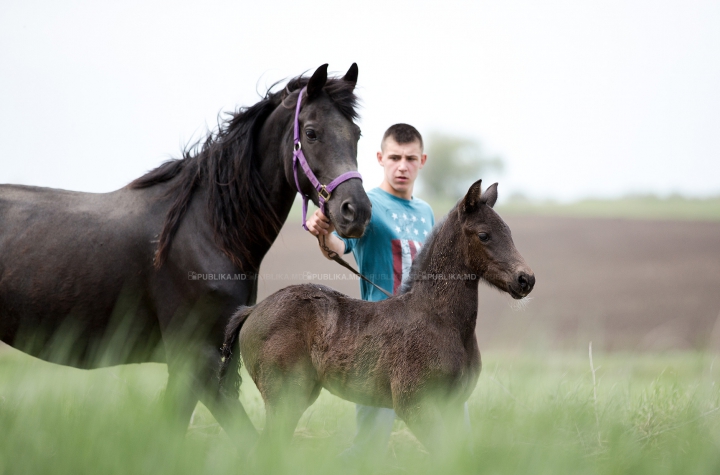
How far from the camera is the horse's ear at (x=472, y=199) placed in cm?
262

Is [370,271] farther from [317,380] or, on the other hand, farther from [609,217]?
[609,217]

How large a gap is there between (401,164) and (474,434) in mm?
1811

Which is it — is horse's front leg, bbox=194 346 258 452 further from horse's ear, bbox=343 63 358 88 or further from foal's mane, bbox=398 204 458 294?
horse's ear, bbox=343 63 358 88

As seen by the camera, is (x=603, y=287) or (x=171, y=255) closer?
(x=171, y=255)

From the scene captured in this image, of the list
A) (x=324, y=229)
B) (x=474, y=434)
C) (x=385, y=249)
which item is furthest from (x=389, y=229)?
(x=474, y=434)

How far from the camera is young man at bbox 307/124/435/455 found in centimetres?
335

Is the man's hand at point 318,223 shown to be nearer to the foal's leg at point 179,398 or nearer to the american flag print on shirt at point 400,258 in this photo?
the american flag print on shirt at point 400,258

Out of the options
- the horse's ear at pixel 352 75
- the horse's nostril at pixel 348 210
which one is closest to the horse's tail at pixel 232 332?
the horse's nostril at pixel 348 210

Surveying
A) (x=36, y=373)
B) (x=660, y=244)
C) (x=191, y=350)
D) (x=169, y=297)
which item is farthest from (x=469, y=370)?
(x=660, y=244)

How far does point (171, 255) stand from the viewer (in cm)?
375

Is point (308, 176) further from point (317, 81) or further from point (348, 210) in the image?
point (317, 81)

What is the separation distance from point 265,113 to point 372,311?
1.77 m

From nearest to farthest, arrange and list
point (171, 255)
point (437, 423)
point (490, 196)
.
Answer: point (437, 423) < point (490, 196) < point (171, 255)

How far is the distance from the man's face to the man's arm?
27.2 inches
